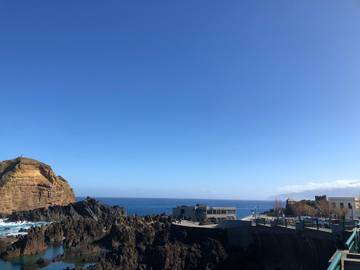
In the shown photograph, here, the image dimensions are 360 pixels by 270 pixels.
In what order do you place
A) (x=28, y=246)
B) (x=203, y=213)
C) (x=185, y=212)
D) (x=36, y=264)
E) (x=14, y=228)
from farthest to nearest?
(x=14, y=228), (x=185, y=212), (x=203, y=213), (x=28, y=246), (x=36, y=264)

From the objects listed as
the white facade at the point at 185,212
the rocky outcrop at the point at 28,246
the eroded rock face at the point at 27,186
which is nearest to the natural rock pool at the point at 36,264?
the rocky outcrop at the point at 28,246

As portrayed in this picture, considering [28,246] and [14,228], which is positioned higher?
[14,228]

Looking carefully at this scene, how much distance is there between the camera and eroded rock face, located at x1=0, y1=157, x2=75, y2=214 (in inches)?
5059

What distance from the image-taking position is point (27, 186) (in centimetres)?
13450

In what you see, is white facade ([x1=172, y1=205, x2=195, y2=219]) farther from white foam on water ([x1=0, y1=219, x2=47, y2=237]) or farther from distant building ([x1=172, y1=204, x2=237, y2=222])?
white foam on water ([x1=0, y1=219, x2=47, y2=237])

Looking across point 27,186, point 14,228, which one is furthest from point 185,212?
point 27,186

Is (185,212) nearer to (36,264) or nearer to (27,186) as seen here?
(36,264)

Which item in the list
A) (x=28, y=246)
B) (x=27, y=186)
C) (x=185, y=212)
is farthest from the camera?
(x=27, y=186)

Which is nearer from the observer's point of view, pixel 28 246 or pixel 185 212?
pixel 28 246

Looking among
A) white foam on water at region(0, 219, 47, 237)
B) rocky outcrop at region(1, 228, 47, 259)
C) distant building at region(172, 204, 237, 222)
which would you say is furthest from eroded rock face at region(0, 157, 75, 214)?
distant building at region(172, 204, 237, 222)

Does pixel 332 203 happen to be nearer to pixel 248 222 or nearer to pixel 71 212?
pixel 248 222

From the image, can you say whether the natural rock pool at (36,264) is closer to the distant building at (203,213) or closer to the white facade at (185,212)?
the distant building at (203,213)

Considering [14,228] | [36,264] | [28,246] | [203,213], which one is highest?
[203,213]

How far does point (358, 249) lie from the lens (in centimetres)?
1783
